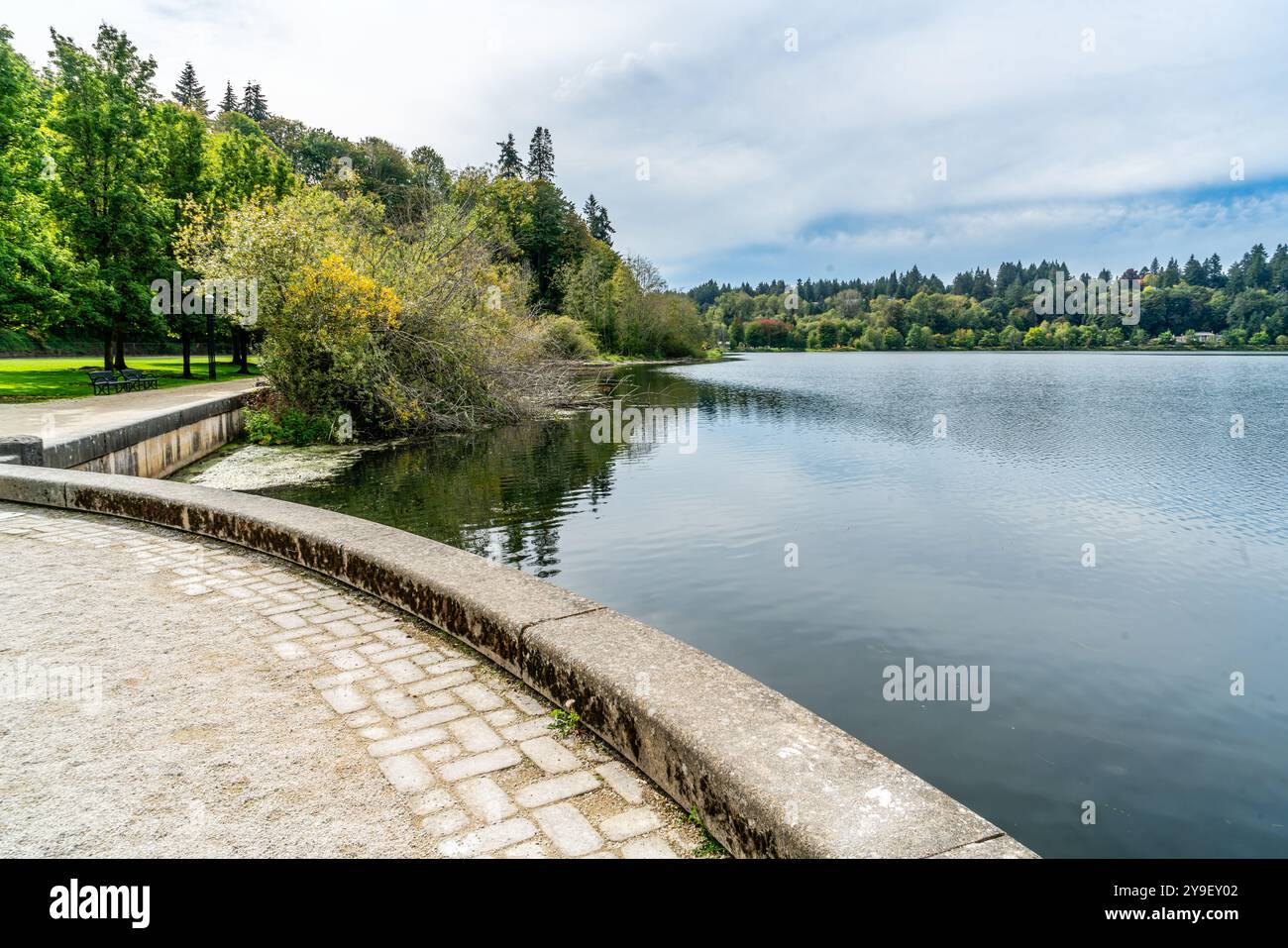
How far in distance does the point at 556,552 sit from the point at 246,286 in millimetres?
13963

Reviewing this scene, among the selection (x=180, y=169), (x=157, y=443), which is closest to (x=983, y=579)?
(x=157, y=443)

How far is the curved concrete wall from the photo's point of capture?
2.51 meters

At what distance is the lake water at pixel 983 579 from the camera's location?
562 centimetres

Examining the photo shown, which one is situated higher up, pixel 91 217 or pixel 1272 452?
pixel 91 217

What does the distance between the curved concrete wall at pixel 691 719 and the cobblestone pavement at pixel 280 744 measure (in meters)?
0.14

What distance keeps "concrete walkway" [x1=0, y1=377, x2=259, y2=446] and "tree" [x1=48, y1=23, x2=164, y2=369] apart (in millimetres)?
4572

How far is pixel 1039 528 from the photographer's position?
1259cm

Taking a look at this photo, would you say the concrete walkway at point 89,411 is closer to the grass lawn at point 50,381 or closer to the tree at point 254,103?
the grass lawn at point 50,381

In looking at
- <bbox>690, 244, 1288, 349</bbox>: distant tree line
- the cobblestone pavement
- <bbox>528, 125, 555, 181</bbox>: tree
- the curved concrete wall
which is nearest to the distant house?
<bbox>690, 244, 1288, 349</bbox>: distant tree line

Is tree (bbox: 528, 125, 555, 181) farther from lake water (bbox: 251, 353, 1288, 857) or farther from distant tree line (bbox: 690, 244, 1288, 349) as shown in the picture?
lake water (bbox: 251, 353, 1288, 857)

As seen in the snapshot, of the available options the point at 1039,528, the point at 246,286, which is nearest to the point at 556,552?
the point at 1039,528

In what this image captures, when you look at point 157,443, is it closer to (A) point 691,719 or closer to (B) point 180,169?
(A) point 691,719

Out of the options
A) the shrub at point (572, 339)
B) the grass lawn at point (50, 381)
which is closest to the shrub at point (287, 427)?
the grass lawn at point (50, 381)
